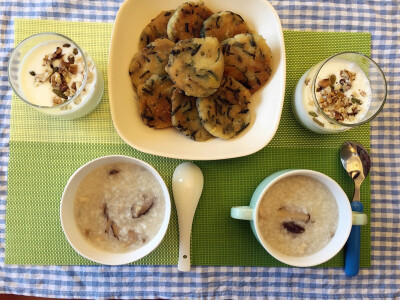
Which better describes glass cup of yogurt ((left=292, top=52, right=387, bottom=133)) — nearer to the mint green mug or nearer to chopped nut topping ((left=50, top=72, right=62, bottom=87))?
the mint green mug

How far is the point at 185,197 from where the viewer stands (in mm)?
972

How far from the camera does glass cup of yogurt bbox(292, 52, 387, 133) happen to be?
93cm

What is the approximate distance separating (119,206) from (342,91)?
0.66m

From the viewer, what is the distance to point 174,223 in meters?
1.01

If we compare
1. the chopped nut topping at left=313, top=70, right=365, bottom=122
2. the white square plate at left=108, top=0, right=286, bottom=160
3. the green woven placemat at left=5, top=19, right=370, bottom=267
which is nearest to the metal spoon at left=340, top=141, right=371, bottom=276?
the green woven placemat at left=5, top=19, right=370, bottom=267

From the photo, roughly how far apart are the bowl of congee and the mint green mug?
0.22 metres

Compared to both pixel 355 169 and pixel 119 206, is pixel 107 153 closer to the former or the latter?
pixel 119 206

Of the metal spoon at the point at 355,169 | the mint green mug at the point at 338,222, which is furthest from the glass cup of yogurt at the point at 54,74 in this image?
the metal spoon at the point at 355,169

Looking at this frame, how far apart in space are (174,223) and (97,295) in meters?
0.30

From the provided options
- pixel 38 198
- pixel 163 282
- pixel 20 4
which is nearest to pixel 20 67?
pixel 20 4

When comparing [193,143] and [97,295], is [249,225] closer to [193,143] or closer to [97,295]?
[193,143]

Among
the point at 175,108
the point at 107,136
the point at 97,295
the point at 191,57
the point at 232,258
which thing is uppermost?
the point at 191,57

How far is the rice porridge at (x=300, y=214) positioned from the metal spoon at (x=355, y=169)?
12 centimetres

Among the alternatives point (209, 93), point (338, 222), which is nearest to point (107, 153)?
point (209, 93)
